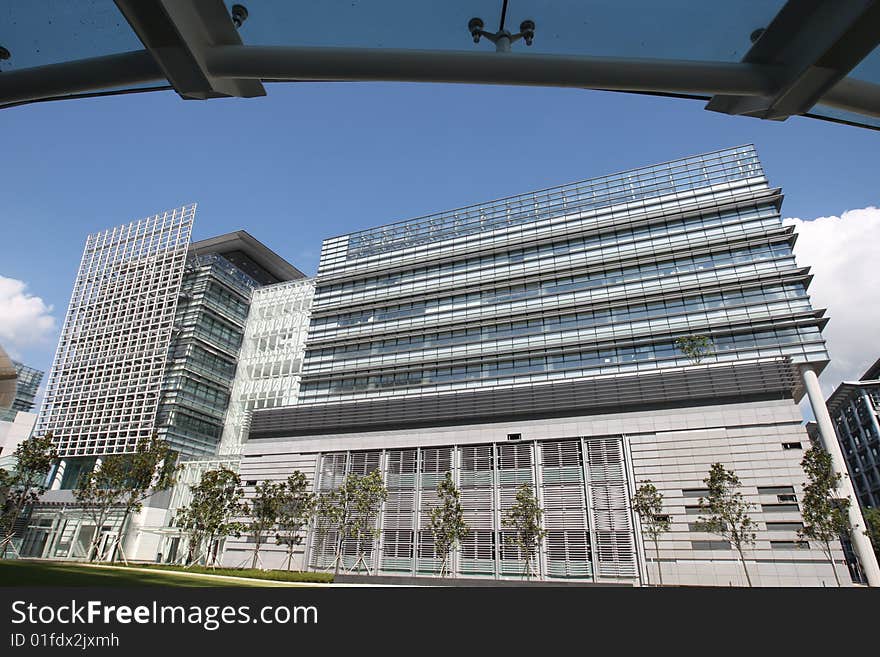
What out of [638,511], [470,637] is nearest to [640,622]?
[470,637]

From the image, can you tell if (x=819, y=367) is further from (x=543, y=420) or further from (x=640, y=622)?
(x=640, y=622)

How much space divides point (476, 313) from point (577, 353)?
11.4 meters

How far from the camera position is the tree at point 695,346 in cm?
4372

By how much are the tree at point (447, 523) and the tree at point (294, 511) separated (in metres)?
10.7

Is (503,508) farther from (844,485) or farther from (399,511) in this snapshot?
(844,485)

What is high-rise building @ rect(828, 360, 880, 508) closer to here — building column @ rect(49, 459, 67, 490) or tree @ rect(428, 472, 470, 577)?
tree @ rect(428, 472, 470, 577)

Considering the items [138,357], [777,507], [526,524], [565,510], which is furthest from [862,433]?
[138,357]

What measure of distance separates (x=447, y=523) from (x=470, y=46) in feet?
128

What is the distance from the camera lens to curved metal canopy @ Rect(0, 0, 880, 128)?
4.34 metres

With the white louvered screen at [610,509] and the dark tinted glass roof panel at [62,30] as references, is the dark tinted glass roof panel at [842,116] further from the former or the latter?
the white louvered screen at [610,509]

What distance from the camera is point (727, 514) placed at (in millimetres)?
33750

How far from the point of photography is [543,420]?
1740 inches

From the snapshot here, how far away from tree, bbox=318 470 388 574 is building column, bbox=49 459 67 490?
130 feet

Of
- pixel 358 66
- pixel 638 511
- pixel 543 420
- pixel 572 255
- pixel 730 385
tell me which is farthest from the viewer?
pixel 572 255
